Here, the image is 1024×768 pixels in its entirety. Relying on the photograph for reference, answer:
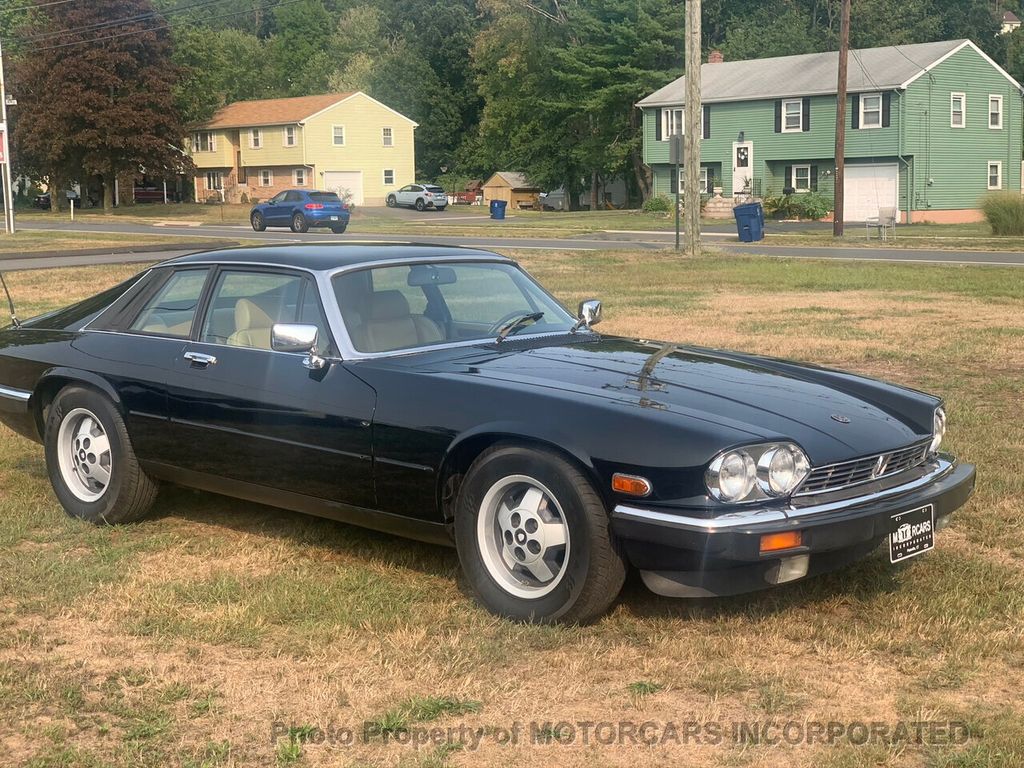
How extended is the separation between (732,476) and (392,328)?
1.90m

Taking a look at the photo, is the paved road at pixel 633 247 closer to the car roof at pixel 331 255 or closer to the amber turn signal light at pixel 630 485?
the car roof at pixel 331 255

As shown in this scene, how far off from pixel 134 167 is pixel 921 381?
60.1m

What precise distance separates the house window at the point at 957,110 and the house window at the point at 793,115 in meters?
6.07

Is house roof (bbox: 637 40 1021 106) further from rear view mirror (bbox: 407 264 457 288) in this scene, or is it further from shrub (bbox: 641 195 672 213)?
rear view mirror (bbox: 407 264 457 288)

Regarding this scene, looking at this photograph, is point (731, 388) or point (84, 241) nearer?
point (731, 388)

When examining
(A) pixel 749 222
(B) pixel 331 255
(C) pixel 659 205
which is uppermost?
(C) pixel 659 205

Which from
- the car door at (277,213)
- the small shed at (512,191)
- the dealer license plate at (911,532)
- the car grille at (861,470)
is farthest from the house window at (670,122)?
the dealer license plate at (911,532)

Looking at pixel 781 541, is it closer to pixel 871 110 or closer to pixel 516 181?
pixel 871 110

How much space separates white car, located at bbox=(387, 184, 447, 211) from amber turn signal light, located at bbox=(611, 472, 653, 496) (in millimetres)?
64467

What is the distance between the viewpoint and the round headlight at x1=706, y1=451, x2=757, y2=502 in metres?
4.48

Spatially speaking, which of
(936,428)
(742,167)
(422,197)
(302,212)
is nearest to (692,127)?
(302,212)

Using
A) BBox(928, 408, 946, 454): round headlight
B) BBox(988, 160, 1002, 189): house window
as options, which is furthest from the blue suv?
BBox(928, 408, 946, 454): round headlight

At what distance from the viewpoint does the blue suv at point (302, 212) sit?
41.5 metres

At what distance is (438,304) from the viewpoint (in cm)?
607
